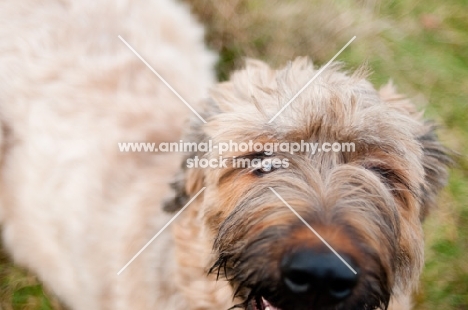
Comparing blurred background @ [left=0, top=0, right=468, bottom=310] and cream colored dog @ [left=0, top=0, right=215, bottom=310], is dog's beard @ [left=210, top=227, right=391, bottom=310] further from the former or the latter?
blurred background @ [left=0, top=0, right=468, bottom=310]

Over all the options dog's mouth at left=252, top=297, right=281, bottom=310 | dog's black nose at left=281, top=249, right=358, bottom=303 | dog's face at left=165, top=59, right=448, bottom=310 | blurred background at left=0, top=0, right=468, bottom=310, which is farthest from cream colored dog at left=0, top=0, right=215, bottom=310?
blurred background at left=0, top=0, right=468, bottom=310

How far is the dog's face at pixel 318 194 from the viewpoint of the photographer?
221 cm

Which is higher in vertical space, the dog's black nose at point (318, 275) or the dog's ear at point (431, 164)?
the dog's ear at point (431, 164)

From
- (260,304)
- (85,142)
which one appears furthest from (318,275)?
(85,142)

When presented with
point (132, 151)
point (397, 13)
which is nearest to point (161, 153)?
point (132, 151)

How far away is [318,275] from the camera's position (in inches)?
83.3

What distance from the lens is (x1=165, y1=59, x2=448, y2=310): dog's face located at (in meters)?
2.21

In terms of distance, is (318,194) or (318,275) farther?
(318,194)

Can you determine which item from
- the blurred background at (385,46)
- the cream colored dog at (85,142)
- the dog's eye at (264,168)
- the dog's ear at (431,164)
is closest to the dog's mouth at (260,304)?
the dog's eye at (264,168)

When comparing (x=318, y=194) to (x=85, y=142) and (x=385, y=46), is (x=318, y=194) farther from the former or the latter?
(x=385, y=46)

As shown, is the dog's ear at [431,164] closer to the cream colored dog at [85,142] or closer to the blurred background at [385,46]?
the cream colored dog at [85,142]

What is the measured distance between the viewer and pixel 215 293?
3.00m

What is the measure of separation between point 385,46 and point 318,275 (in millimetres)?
4422

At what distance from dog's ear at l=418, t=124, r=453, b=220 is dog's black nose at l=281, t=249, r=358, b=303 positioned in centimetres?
113
